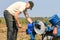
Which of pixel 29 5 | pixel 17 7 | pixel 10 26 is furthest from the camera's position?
pixel 10 26

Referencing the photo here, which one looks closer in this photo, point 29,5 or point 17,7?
point 29,5

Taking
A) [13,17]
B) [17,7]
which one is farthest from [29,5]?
[13,17]

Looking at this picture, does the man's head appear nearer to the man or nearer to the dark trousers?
the man

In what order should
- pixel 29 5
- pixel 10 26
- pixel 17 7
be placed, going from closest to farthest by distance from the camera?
1. pixel 29 5
2. pixel 17 7
3. pixel 10 26

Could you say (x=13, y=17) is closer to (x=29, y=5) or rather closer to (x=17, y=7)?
(x=17, y=7)

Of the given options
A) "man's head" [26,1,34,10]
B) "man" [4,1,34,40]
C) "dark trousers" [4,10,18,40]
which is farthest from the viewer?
"dark trousers" [4,10,18,40]

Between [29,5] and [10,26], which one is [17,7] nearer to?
[29,5]

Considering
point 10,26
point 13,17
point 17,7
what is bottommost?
point 10,26

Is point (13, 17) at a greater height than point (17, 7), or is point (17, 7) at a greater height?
point (17, 7)

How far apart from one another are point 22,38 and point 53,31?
14.3ft

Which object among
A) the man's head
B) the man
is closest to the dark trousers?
the man

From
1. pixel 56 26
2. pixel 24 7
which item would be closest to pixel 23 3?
pixel 24 7

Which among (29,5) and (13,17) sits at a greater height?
(29,5)

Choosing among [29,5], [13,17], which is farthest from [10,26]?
[29,5]
